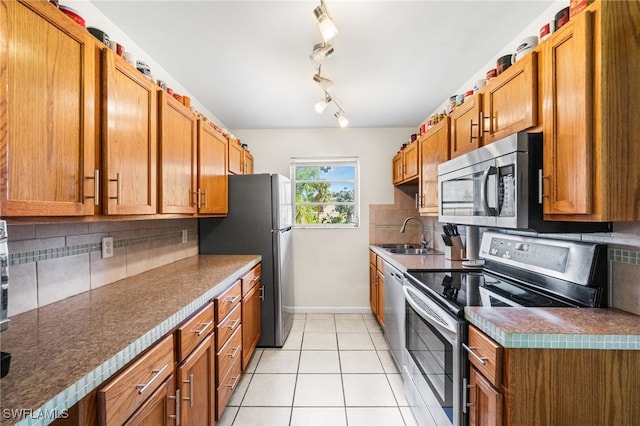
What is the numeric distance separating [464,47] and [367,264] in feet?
8.52

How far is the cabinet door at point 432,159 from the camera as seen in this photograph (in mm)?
2299

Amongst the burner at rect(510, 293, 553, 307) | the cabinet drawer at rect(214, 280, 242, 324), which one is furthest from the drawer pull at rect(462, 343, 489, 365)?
the cabinet drawer at rect(214, 280, 242, 324)

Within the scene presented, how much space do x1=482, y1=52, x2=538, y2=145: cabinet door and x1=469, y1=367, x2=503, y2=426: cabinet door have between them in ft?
3.60

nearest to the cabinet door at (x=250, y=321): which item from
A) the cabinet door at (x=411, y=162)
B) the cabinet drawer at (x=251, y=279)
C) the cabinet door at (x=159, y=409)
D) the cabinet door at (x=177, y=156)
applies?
the cabinet drawer at (x=251, y=279)

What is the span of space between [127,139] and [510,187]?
5.91ft

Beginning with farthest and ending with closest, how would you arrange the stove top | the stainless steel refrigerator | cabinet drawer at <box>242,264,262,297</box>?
1. the stainless steel refrigerator
2. cabinet drawer at <box>242,264,262,297</box>
3. the stove top

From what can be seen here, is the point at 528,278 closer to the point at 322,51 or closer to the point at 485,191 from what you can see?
the point at 485,191

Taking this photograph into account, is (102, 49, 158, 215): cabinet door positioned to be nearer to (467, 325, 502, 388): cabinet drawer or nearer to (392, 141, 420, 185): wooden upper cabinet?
(467, 325, 502, 388): cabinet drawer

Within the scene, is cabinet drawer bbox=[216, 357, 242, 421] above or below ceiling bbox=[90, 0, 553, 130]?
below

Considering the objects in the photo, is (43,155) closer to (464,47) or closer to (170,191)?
(170,191)

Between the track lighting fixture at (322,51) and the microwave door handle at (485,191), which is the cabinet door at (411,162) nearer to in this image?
the microwave door handle at (485,191)

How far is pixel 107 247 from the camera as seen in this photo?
5.60ft

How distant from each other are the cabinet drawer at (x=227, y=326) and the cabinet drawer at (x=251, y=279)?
18 cm

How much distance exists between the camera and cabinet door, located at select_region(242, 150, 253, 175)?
352 centimetres
